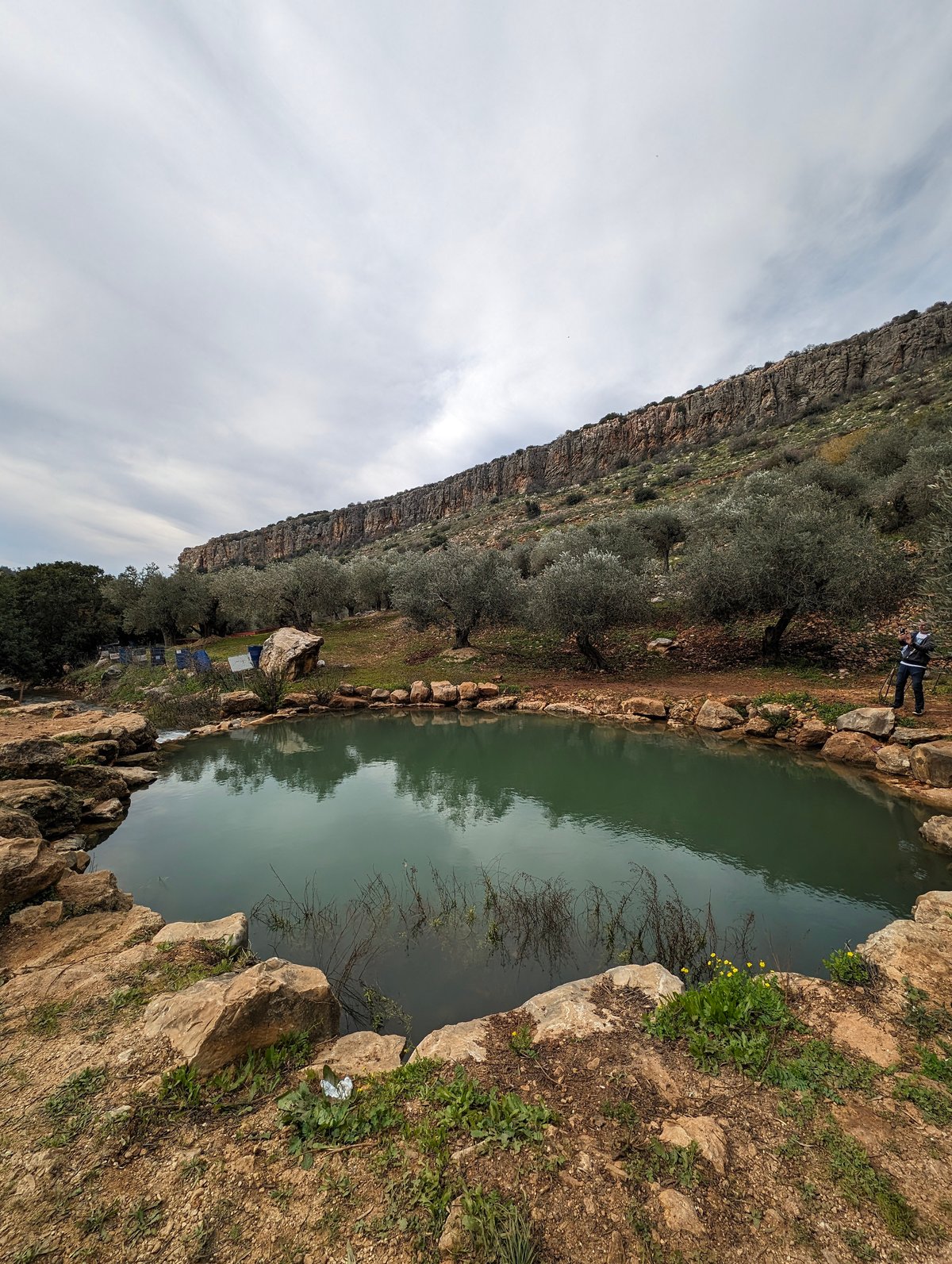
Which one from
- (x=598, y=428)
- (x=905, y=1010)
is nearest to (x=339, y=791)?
(x=905, y=1010)

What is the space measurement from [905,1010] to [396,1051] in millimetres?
4480

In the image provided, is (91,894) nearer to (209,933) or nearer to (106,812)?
(209,933)

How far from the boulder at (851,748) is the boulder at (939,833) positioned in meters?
3.78

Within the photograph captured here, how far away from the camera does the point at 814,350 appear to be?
58.4 m

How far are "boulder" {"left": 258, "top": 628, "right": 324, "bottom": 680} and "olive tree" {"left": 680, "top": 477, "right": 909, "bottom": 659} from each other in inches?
742

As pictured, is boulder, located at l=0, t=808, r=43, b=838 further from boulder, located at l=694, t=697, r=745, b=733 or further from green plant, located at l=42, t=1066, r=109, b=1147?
boulder, located at l=694, t=697, r=745, b=733

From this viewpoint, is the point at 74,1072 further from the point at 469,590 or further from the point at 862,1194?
the point at 469,590

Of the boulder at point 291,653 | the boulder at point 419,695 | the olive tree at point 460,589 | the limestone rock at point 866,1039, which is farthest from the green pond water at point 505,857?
the olive tree at point 460,589

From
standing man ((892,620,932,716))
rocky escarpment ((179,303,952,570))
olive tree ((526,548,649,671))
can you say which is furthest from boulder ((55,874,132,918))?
rocky escarpment ((179,303,952,570))

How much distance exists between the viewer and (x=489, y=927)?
6.59 m

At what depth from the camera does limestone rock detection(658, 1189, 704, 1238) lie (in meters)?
2.60

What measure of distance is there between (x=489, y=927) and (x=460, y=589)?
70.3 ft

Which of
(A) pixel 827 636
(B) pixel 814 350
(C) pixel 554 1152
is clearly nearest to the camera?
(C) pixel 554 1152

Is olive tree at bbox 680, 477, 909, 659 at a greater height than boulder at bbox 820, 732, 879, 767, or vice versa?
olive tree at bbox 680, 477, 909, 659
